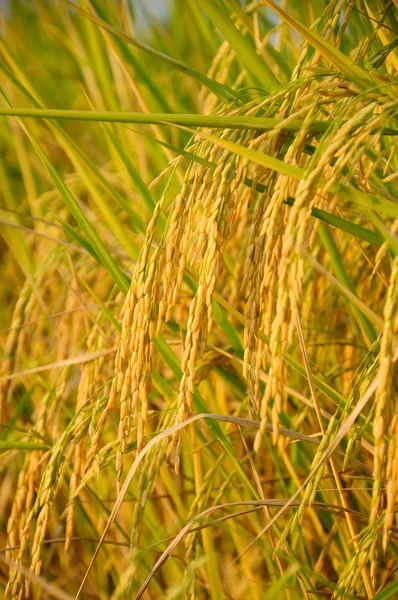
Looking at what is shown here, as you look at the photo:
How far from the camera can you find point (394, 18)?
97 centimetres

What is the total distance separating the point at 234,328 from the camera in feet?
4.15

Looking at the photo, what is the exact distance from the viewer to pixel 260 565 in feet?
4.94

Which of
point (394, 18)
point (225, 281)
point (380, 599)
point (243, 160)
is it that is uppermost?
point (394, 18)

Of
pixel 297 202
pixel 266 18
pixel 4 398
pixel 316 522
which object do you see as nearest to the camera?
pixel 297 202

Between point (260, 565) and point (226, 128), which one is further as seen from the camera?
point (260, 565)

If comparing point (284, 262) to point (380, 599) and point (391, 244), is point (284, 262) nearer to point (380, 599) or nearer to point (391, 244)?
point (391, 244)

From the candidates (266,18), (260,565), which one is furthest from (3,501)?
(266,18)

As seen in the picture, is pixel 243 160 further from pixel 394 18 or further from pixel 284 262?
pixel 394 18

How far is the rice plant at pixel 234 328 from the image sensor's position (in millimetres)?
705

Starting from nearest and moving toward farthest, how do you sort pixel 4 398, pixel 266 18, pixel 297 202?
pixel 297 202 → pixel 4 398 → pixel 266 18

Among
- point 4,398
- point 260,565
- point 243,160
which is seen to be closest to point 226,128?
point 243,160

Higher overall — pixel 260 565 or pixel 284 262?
pixel 284 262

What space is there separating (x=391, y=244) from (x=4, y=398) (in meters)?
1.05

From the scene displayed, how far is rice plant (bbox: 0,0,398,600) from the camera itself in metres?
0.71
